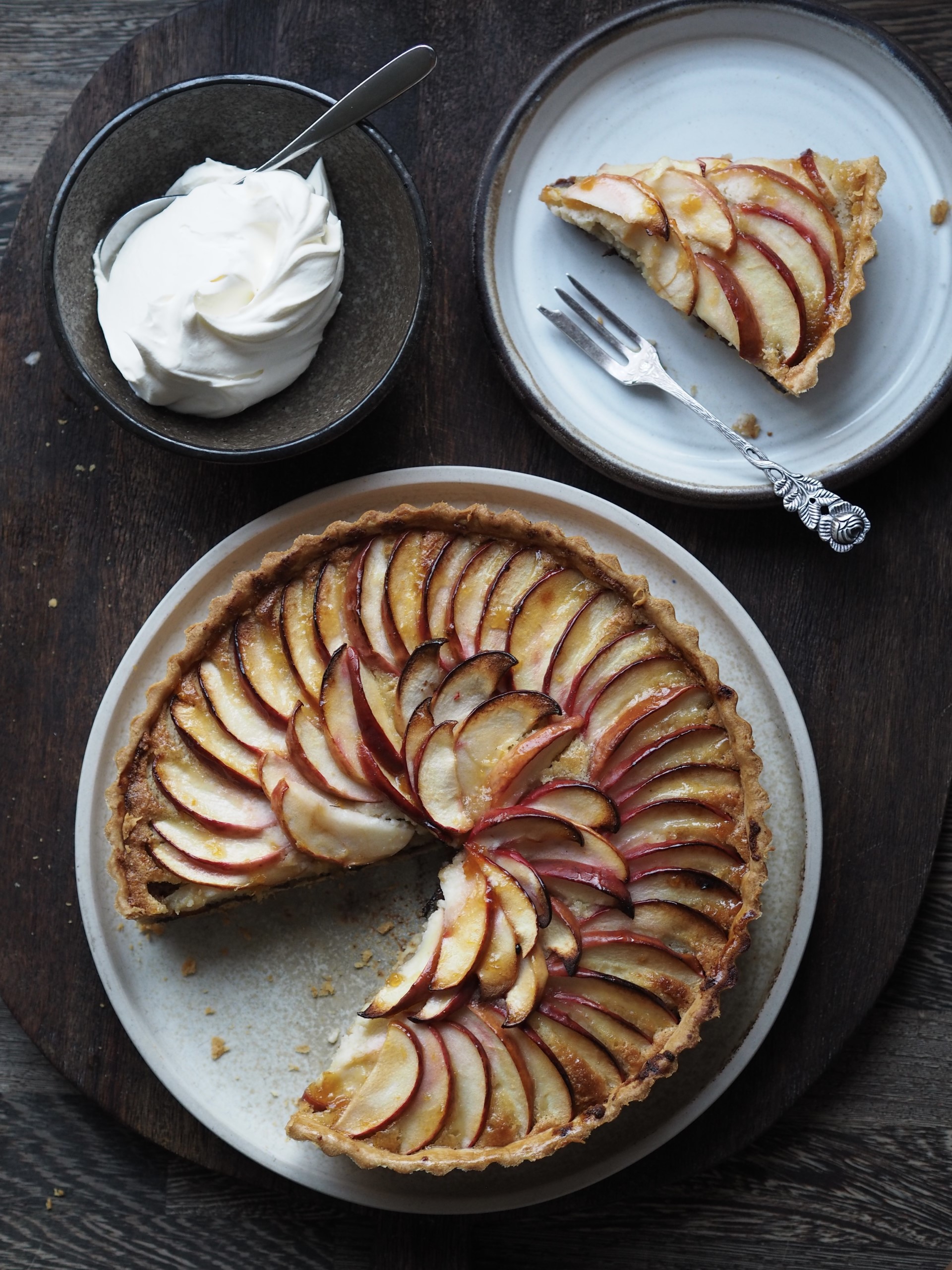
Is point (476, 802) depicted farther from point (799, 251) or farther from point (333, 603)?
point (799, 251)

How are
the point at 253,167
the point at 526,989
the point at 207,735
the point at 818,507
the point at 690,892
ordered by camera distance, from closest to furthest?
1. the point at 526,989
2. the point at 690,892
3. the point at 207,735
4. the point at 818,507
5. the point at 253,167

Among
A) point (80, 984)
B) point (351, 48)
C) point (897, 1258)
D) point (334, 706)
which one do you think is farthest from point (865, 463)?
point (80, 984)

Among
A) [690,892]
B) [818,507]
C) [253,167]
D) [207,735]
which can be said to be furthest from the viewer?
[253,167]

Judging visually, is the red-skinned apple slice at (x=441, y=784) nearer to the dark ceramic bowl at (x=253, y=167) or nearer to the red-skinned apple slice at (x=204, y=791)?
the red-skinned apple slice at (x=204, y=791)

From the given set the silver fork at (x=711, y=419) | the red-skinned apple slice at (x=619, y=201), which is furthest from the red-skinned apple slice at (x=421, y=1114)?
the red-skinned apple slice at (x=619, y=201)

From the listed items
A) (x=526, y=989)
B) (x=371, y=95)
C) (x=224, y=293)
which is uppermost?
(x=371, y=95)

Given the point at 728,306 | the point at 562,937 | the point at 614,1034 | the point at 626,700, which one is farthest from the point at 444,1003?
the point at 728,306
